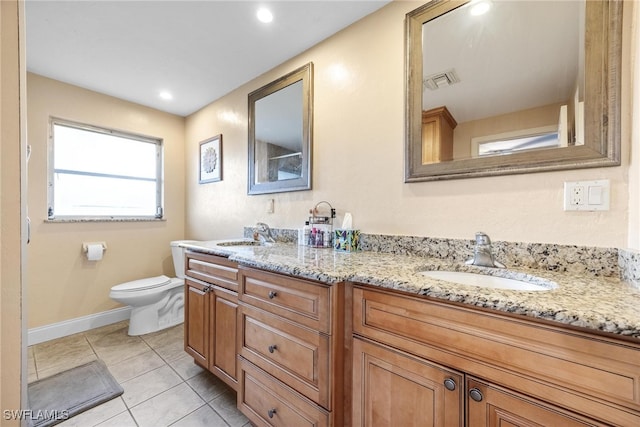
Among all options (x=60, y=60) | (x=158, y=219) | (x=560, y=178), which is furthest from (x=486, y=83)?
(x=158, y=219)

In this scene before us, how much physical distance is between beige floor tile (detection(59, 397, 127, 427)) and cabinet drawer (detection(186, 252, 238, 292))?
793 mm

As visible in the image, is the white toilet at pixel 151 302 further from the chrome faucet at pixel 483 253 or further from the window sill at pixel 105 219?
the chrome faucet at pixel 483 253

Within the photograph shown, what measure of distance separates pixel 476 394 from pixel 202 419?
1433mm

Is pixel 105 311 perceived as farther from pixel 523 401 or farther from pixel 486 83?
pixel 486 83

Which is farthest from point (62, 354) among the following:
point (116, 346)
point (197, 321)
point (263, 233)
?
point (263, 233)

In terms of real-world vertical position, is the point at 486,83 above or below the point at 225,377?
above

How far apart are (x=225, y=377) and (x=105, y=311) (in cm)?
194

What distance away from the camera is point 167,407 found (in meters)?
1.47

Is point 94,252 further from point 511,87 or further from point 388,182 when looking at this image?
point 511,87

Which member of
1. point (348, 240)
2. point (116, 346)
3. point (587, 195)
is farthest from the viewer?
point (116, 346)

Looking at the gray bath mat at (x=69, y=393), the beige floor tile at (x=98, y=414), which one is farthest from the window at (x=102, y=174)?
the beige floor tile at (x=98, y=414)

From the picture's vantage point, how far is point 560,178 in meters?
1.01

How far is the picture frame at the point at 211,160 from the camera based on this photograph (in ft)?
8.72

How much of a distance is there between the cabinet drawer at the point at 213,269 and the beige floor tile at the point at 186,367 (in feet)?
2.25
